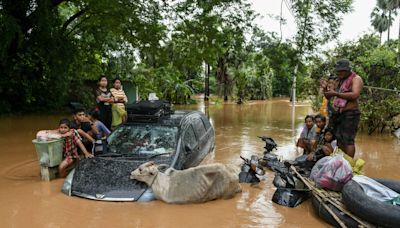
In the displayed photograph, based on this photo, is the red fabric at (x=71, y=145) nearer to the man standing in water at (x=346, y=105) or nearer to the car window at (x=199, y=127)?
the car window at (x=199, y=127)

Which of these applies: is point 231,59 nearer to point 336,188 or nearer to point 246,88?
point 246,88

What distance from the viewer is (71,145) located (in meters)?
7.07

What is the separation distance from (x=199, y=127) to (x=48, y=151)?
124 inches

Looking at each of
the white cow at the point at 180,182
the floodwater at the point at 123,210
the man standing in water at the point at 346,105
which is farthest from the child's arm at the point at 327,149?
the white cow at the point at 180,182

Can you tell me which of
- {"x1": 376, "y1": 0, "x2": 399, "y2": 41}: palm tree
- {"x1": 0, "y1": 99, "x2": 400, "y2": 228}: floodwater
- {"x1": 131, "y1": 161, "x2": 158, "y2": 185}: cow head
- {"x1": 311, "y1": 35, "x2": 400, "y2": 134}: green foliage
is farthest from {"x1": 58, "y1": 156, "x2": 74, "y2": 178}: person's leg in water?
{"x1": 376, "y1": 0, "x2": 399, "y2": 41}: palm tree

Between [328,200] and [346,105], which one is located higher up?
[346,105]

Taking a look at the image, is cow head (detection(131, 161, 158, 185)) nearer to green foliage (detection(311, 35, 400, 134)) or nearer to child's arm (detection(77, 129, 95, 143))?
child's arm (detection(77, 129, 95, 143))

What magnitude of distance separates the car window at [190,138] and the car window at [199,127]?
36 centimetres

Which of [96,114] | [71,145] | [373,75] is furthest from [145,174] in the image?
[373,75]

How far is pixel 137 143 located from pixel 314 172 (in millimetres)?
3031

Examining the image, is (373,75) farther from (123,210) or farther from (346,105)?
(123,210)

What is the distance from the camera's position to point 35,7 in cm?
1518

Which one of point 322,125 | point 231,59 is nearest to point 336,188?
point 322,125

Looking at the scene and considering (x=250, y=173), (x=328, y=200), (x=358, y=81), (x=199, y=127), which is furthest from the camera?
(x=199, y=127)
